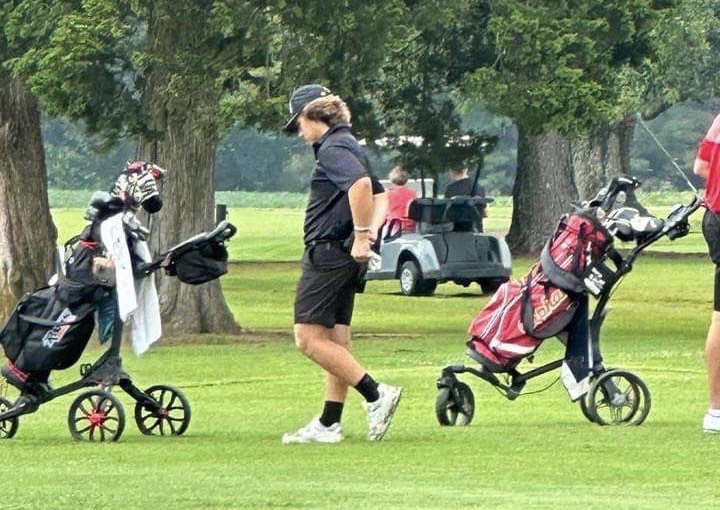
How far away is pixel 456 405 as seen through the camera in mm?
12859

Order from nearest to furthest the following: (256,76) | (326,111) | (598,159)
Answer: (326,111)
(256,76)
(598,159)

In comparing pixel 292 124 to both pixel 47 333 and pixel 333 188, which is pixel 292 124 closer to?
pixel 333 188

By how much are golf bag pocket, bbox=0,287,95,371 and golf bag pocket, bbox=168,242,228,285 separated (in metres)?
0.55

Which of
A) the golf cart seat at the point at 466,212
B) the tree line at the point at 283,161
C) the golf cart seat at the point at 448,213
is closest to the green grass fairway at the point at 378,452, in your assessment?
the golf cart seat at the point at 466,212

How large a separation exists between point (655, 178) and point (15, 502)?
3824 inches

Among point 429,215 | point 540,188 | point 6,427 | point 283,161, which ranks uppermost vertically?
point 6,427

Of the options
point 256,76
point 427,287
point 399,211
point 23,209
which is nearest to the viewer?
point 256,76

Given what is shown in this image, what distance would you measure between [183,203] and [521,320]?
Answer: 427 inches

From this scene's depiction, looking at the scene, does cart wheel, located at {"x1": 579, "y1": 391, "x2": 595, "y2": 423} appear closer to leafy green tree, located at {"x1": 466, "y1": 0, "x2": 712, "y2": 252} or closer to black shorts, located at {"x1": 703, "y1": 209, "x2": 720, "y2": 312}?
black shorts, located at {"x1": 703, "y1": 209, "x2": 720, "y2": 312}

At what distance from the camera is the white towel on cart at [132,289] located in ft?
40.2

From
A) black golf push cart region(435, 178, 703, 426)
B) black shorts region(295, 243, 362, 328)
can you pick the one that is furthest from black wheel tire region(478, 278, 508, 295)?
black shorts region(295, 243, 362, 328)

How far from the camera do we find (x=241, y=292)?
107ft

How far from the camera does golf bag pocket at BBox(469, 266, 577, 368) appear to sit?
12.5 meters

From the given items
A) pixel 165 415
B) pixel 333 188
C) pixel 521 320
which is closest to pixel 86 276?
pixel 165 415
